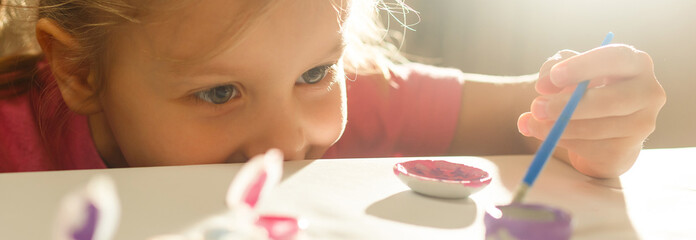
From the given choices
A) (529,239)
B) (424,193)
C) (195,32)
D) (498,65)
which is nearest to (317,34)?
(195,32)

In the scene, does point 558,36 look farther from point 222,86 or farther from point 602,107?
point 222,86

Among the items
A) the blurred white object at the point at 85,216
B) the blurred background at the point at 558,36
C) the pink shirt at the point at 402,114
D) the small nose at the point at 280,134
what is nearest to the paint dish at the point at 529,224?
the blurred white object at the point at 85,216

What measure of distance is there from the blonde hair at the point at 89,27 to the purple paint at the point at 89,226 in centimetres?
32

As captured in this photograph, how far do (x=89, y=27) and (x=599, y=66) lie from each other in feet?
1.65

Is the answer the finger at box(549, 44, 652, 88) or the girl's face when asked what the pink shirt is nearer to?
the girl's face

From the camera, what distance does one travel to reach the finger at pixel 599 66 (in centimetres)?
51

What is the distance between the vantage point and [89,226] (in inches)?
9.8

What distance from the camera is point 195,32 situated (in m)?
0.56

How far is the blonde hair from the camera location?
1.94 ft

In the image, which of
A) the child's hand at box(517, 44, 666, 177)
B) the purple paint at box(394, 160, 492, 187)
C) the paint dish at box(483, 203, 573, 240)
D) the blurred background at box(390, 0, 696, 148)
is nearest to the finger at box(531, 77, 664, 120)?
the child's hand at box(517, 44, 666, 177)

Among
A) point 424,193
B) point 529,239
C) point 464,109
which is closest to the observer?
point 529,239

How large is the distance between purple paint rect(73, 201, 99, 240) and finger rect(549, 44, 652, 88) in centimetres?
39

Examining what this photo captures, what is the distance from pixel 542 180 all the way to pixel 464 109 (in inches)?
19.6

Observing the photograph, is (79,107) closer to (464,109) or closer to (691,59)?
(464,109)
